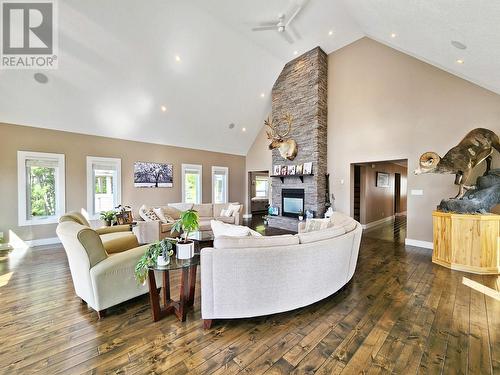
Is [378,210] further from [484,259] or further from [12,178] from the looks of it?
[12,178]

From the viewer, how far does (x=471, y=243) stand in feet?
11.4

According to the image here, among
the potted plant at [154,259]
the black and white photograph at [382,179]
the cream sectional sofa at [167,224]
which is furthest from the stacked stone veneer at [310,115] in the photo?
the potted plant at [154,259]

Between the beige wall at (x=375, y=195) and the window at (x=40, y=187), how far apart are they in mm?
8503

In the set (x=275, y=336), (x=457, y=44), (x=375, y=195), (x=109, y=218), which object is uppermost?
(x=457, y=44)

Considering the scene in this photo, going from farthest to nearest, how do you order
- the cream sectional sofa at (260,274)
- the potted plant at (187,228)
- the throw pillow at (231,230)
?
the throw pillow at (231,230)
the potted plant at (187,228)
the cream sectional sofa at (260,274)

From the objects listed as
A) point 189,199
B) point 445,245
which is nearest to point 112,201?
point 189,199

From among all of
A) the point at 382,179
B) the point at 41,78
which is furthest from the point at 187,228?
the point at 382,179

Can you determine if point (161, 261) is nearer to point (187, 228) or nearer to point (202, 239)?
point (187, 228)

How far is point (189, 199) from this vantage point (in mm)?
8086

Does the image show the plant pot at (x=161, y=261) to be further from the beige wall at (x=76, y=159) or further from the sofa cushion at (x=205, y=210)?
the beige wall at (x=76, y=159)

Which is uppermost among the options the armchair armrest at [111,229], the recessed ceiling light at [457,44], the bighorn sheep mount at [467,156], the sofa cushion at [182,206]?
the recessed ceiling light at [457,44]

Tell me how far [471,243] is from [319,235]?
309 centimetres

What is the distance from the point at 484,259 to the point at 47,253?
8055mm

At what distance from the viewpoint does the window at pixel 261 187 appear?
1070 cm
